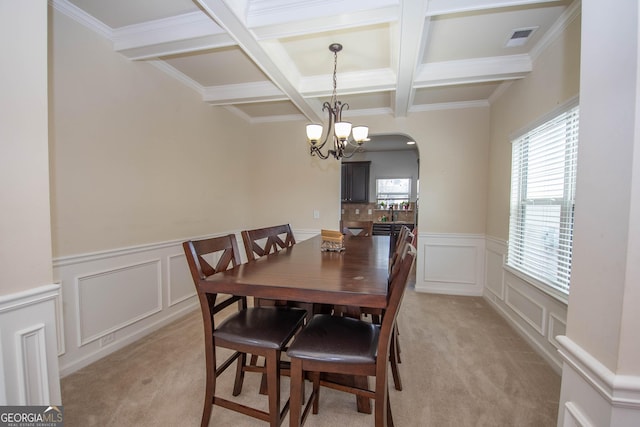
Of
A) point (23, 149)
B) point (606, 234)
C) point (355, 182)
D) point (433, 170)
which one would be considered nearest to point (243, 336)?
point (23, 149)

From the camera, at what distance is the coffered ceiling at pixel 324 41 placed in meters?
1.78

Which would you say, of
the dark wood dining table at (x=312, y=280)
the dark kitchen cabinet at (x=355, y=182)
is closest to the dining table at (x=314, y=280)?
the dark wood dining table at (x=312, y=280)

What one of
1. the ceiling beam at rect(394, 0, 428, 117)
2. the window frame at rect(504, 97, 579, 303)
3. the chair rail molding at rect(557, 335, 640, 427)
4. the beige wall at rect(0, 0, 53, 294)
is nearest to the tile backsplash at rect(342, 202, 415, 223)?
the window frame at rect(504, 97, 579, 303)

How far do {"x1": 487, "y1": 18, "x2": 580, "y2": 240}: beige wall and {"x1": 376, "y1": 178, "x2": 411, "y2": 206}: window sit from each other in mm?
3497

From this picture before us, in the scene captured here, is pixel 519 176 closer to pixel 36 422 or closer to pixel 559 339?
pixel 559 339

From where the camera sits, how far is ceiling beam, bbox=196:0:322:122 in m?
1.69

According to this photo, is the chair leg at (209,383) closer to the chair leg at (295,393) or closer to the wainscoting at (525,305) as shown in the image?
the chair leg at (295,393)

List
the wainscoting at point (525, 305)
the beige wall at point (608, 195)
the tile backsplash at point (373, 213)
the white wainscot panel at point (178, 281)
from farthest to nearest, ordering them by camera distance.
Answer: the tile backsplash at point (373, 213) → the white wainscot panel at point (178, 281) → the wainscoting at point (525, 305) → the beige wall at point (608, 195)

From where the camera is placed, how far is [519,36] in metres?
2.19

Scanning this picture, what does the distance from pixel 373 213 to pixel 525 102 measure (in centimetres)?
456

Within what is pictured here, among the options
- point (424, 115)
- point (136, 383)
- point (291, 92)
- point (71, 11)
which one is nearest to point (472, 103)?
point (424, 115)

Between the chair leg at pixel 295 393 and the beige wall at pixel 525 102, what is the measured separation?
249 cm

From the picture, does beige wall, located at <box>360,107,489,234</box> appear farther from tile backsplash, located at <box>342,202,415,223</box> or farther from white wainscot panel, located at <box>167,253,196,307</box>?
white wainscot panel, located at <box>167,253,196,307</box>

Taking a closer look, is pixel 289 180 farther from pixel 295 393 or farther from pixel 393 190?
pixel 393 190
